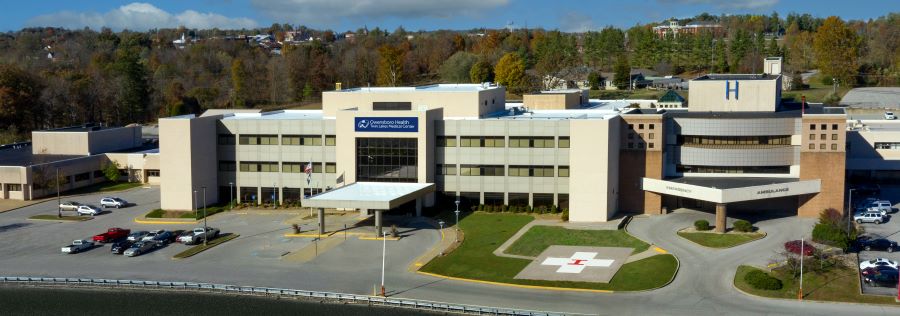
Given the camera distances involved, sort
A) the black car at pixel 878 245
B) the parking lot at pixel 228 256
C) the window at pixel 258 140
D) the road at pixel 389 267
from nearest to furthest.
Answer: the road at pixel 389 267 < the parking lot at pixel 228 256 < the black car at pixel 878 245 < the window at pixel 258 140

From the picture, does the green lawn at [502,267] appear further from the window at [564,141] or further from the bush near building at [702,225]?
the window at [564,141]

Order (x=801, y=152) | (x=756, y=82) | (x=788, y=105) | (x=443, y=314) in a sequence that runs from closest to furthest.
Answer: (x=443, y=314) → (x=801, y=152) → (x=756, y=82) → (x=788, y=105)

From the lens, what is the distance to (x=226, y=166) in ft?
268

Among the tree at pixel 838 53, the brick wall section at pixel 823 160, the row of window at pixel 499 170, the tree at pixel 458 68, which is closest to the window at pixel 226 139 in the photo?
the row of window at pixel 499 170

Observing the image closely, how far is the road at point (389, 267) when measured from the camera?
48.8m

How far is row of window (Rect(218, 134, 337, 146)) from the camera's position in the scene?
79125mm

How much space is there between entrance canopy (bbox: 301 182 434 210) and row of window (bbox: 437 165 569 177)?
309 centimetres

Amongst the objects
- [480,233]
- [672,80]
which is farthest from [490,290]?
[672,80]

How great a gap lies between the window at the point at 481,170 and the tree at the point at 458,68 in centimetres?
9771

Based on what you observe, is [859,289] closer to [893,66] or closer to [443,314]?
[443,314]

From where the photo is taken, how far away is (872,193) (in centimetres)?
8075

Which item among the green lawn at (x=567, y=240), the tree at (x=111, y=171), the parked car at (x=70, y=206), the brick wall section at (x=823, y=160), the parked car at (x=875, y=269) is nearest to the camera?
the parked car at (x=875, y=269)

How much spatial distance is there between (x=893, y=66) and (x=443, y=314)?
501 feet

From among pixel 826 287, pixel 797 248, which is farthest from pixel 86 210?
pixel 826 287
